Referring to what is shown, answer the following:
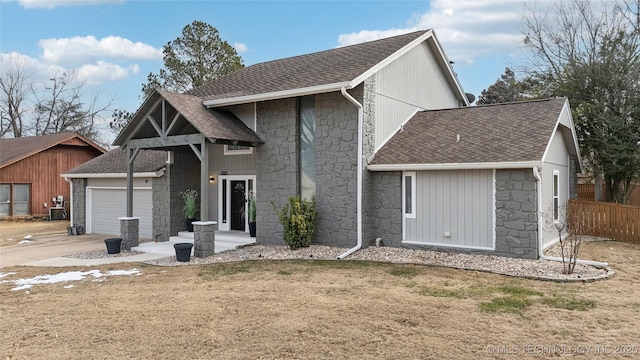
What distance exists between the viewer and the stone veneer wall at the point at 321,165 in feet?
34.6

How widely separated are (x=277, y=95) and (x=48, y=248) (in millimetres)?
7964

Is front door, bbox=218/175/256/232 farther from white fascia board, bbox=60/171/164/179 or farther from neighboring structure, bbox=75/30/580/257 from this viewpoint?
white fascia board, bbox=60/171/164/179

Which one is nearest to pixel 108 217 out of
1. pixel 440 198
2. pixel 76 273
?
pixel 76 273

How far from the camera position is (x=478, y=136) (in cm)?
1048

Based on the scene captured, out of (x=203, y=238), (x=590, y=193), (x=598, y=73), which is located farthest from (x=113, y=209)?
(x=590, y=193)

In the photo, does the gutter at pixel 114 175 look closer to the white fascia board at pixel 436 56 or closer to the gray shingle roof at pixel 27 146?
the white fascia board at pixel 436 56

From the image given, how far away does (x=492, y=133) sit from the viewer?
1041 centimetres

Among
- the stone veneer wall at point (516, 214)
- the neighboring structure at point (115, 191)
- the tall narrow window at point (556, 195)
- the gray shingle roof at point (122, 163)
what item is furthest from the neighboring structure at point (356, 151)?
the gray shingle roof at point (122, 163)

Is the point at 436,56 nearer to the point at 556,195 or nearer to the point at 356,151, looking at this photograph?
the point at 556,195

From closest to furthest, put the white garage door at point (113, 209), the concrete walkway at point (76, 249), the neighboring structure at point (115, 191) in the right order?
the concrete walkway at point (76, 249)
the neighboring structure at point (115, 191)
the white garage door at point (113, 209)

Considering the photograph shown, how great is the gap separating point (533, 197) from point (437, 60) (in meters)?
7.18

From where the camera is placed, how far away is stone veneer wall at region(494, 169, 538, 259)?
29.1 feet

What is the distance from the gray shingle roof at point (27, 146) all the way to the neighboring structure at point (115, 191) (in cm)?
697

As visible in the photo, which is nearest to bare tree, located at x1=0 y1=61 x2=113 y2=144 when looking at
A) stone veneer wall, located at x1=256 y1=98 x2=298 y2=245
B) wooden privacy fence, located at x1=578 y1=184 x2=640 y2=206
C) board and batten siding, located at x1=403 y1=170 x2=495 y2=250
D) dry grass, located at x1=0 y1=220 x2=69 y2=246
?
dry grass, located at x1=0 y1=220 x2=69 y2=246
